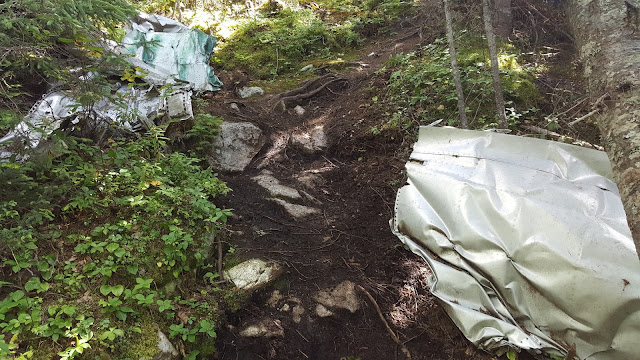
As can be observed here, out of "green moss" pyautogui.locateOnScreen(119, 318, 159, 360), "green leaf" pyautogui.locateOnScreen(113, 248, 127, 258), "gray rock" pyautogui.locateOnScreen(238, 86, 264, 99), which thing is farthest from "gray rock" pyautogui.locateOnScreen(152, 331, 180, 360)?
"gray rock" pyautogui.locateOnScreen(238, 86, 264, 99)

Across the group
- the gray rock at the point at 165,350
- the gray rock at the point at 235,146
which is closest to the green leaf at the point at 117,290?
the gray rock at the point at 165,350

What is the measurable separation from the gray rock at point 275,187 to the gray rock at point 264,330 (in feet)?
6.19

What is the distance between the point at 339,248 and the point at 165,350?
6.48 feet

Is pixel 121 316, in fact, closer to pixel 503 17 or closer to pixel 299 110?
pixel 299 110

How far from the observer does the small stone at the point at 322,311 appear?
313cm

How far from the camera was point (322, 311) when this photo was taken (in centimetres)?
315

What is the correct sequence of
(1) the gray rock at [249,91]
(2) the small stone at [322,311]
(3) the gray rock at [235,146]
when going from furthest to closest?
(1) the gray rock at [249,91]
(3) the gray rock at [235,146]
(2) the small stone at [322,311]

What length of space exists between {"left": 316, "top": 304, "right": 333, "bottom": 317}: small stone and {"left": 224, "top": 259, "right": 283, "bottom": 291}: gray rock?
1.69 feet

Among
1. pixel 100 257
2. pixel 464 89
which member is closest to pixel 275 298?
pixel 100 257

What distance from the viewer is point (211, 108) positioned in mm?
6324

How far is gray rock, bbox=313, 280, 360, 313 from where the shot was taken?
126 inches

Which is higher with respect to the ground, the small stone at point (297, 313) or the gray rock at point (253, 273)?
the gray rock at point (253, 273)

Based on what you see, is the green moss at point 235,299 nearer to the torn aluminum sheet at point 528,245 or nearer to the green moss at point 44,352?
the green moss at point 44,352

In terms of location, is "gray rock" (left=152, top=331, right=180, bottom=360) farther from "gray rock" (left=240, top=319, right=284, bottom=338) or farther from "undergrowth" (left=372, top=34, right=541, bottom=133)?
"undergrowth" (left=372, top=34, right=541, bottom=133)
